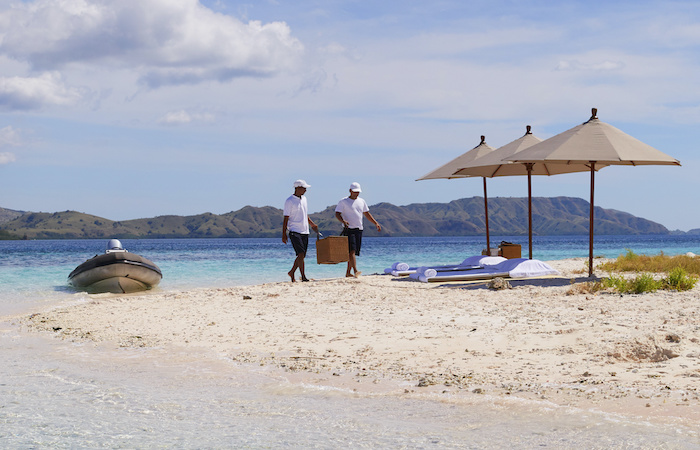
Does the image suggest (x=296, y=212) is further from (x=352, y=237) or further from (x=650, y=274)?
(x=650, y=274)

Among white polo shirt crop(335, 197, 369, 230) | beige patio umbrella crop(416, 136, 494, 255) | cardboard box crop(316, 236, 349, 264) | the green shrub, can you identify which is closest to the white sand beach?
the green shrub

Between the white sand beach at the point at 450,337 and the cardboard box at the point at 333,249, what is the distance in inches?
62.7

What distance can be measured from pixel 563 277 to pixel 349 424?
8224 millimetres

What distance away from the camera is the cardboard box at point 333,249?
11844 millimetres

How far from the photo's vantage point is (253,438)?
3.65 meters

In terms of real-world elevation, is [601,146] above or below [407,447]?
above

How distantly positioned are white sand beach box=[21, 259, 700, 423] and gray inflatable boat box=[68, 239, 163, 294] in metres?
3.98

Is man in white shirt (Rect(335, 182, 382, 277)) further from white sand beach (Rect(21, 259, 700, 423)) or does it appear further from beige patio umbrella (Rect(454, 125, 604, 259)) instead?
beige patio umbrella (Rect(454, 125, 604, 259))

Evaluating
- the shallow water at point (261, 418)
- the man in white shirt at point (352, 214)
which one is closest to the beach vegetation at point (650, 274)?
the man in white shirt at point (352, 214)

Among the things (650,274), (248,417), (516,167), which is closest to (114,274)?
(516,167)

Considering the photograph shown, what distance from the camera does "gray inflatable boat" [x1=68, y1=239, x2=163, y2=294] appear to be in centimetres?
1427

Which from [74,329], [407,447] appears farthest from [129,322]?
[407,447]

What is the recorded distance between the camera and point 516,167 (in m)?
14.3

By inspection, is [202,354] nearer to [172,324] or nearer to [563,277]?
[172,324]
